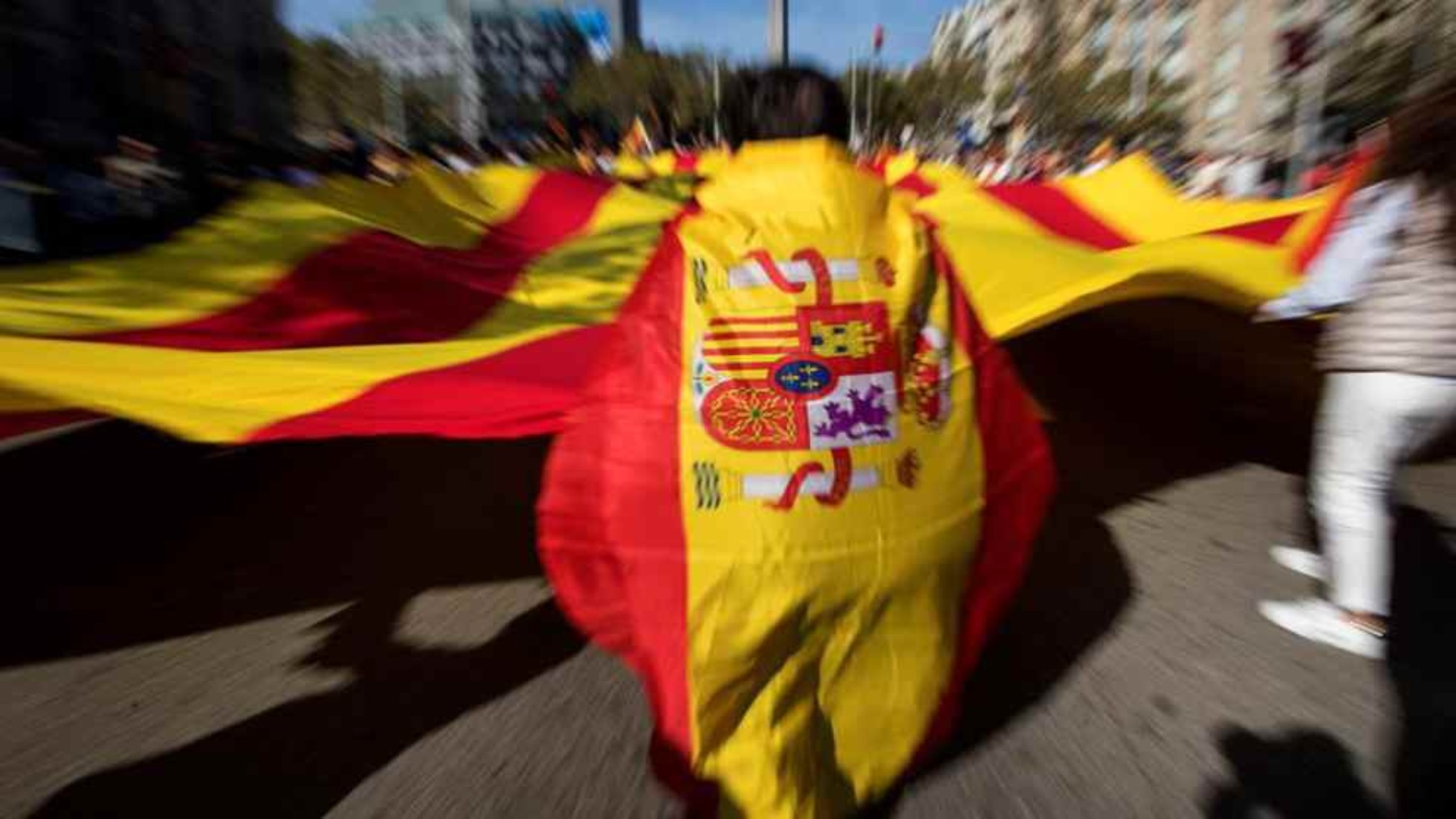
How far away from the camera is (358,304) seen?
122 inches

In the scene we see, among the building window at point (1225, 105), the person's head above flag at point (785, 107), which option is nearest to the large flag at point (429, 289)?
the person's head above flag at point (785, 107)

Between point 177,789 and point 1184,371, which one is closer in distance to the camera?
point 177,789

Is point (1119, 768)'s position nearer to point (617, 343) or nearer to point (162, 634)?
point (617, 343)

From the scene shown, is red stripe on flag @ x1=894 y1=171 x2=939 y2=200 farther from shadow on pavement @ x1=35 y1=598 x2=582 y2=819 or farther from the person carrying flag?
the person carrying flag

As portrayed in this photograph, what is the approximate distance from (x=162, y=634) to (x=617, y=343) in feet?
6.62

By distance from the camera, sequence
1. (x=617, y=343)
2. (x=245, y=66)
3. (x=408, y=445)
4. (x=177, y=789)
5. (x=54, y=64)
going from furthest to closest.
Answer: (x=245, y=66) < (x=54, y=64) < (x=408, y=445) < (x=177, y=789) < (x=617, y=343)

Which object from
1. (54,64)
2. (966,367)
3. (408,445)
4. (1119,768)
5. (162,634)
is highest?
(54,64)

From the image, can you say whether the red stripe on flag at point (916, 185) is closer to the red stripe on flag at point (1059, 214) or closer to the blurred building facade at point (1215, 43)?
the red stripe on flag at point (1059, 214)

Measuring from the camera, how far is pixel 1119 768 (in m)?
2.22

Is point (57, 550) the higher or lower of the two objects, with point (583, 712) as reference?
higher

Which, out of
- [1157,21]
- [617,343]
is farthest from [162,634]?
[1157,21]

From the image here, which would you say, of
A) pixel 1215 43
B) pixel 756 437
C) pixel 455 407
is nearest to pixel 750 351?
pixel 756 437

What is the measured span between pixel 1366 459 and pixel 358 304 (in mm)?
3208

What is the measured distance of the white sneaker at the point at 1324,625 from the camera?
2.67 m
